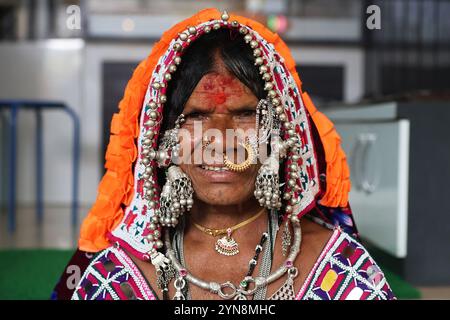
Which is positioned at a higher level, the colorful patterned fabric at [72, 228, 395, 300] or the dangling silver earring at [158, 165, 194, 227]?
the dangling silver earring at [158, 165, 194, 227]

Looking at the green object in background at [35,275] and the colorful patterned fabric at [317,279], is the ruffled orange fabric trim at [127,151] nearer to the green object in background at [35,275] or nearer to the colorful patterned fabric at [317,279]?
the colorful patterned fabric at [317,279]

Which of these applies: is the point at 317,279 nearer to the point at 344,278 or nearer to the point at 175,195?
the point at 344,278

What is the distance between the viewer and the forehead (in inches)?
48.7

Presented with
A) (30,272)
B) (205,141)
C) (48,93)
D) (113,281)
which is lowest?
(30,272)

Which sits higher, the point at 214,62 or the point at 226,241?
the point at 214,62

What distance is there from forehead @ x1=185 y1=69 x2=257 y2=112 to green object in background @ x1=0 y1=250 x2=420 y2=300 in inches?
48.4

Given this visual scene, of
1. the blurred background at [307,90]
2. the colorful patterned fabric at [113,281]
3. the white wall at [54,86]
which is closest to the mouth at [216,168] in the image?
the colorful patterned fabric at [113,281]

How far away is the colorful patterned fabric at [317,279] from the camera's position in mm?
1276

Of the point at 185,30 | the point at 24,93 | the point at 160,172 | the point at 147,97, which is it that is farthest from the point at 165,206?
the point at 24,93

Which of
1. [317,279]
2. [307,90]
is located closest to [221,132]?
[317,279]

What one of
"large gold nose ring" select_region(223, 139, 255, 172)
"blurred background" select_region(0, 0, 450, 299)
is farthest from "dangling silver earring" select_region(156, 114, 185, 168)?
"blurred background" select_region(0, 0, 450, 299)

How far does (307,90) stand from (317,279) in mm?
3772

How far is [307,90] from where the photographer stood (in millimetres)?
4965

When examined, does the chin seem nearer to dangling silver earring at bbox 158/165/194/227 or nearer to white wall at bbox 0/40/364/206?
dangling silver earring at bbox 158/165/194/227
